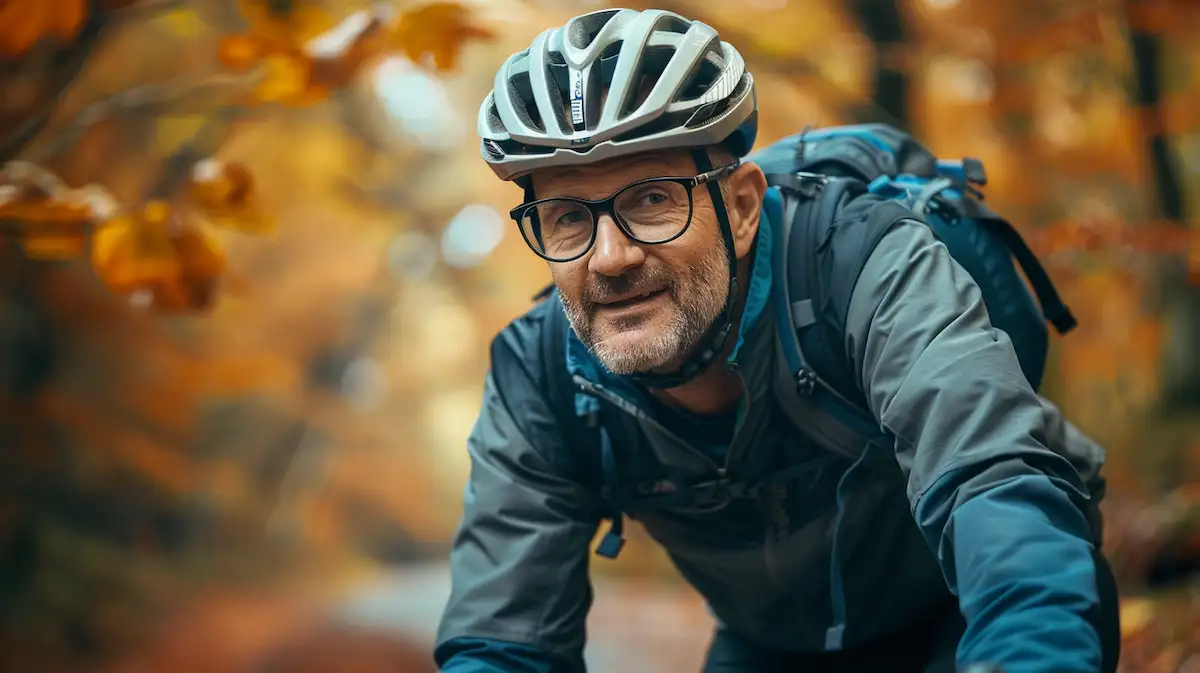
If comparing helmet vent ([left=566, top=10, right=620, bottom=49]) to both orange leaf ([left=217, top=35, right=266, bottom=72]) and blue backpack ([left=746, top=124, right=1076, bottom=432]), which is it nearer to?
blue backpack ([left=746, top=124, right=1076, bottom=432])

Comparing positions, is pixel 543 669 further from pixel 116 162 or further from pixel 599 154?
pixel 116 162

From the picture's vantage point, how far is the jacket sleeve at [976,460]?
180cm

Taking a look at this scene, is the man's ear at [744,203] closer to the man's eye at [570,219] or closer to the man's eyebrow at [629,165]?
the man's eyebrow at [629,165]

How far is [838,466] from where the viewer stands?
2.70 meters

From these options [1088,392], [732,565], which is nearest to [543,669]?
[732,565]

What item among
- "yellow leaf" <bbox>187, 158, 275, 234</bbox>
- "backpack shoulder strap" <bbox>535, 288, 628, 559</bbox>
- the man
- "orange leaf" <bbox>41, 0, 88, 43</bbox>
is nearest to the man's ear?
the man

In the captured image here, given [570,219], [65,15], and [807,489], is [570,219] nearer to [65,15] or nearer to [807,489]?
[807,489]

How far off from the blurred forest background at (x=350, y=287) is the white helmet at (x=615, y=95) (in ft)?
5.33

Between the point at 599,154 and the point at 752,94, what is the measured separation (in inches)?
20.2

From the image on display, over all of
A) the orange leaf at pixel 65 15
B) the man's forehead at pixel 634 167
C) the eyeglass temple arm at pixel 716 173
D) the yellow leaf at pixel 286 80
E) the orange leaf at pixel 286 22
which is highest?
the orange leaf at pixel 65 15

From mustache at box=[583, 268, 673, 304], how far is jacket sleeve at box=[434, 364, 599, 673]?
33cm

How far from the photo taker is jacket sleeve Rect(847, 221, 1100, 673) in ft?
5.90

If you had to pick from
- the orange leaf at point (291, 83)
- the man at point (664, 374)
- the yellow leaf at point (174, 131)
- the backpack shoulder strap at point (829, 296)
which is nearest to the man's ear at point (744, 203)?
the man at point (664, 374)

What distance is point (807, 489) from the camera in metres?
2.72
